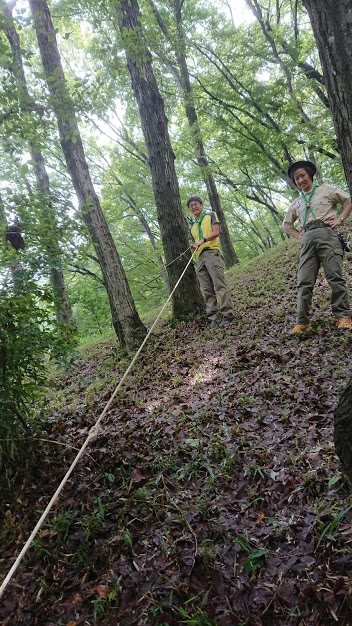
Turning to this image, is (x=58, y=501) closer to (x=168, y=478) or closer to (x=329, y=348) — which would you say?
(x=168, y=478)

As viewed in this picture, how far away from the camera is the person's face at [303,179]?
14.2 feet

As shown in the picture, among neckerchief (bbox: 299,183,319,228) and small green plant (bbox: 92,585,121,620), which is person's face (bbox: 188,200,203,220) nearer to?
neckerchief (bbox: 299,183,319,228)

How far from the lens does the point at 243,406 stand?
3408 millimetres

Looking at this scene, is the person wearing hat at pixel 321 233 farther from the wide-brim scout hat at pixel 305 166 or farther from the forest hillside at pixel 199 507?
the forest hillside at pixel 199 507

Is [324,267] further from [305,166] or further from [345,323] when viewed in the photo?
[305,166]

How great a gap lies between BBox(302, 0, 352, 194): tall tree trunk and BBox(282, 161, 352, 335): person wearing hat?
202 cm

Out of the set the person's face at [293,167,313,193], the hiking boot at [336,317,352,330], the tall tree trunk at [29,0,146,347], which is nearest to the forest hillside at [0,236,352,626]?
the hiking boot at [336,317,352,330]

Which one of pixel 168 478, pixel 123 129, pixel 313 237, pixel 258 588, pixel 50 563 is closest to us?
pixel 258 588

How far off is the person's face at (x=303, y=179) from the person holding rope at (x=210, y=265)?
1.97 meters

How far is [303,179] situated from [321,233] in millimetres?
727

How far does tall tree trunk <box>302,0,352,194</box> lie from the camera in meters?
2.17

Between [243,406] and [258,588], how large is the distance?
1.69m

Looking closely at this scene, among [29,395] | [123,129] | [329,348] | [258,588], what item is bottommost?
[258,588]

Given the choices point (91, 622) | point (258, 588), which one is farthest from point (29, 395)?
point (258, 588)
